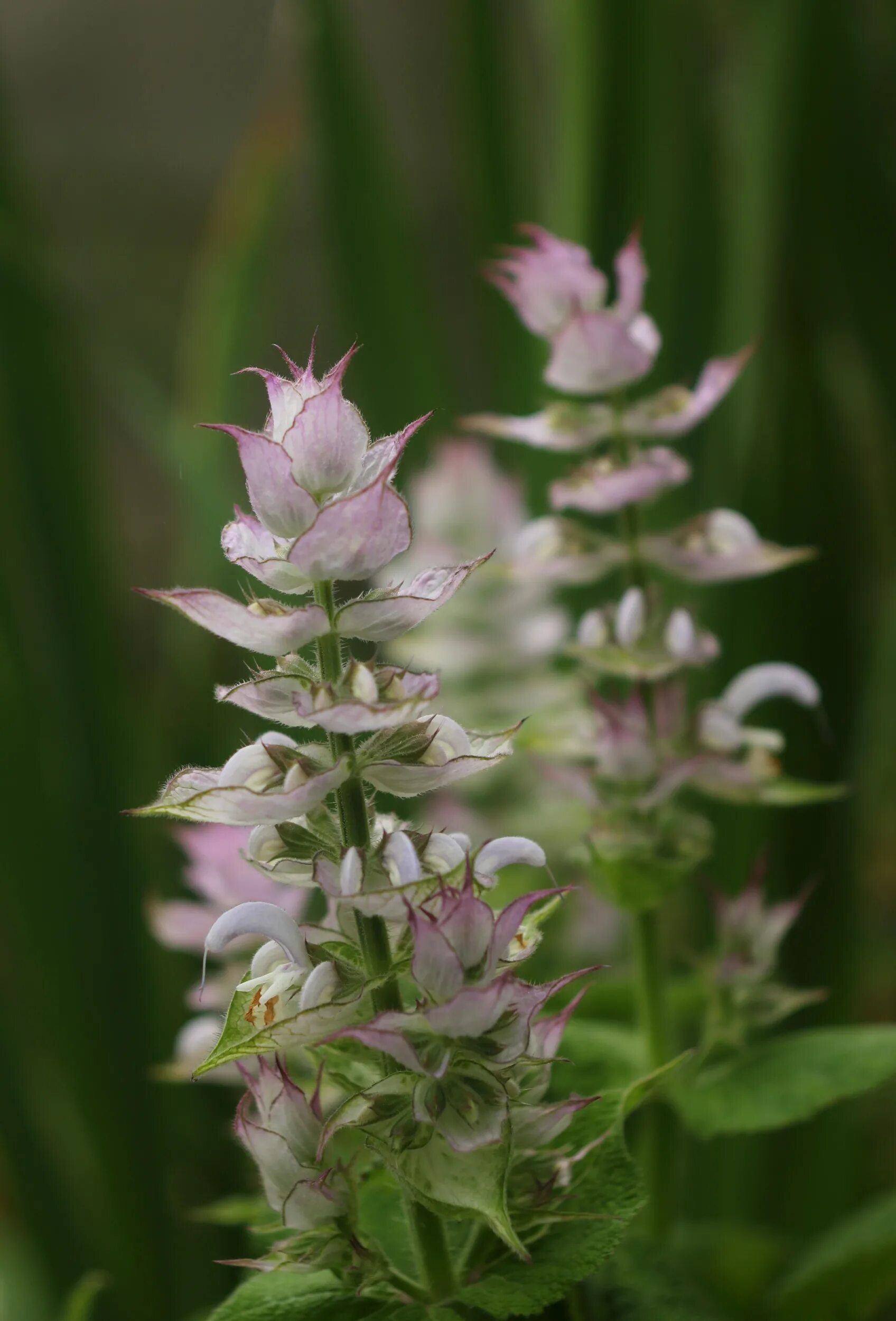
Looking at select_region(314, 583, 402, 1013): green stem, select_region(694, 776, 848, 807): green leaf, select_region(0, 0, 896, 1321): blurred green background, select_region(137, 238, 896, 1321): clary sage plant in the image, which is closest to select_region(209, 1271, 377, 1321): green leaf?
select_region(137, 238, 896, 1321): clary sage plant

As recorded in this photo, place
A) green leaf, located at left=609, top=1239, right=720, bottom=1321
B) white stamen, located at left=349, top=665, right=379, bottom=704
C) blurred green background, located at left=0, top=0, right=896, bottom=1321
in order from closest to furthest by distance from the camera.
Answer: white stamen, located at left=349, top=665, right=379, bottom=704 < green leaf, located at left=609, top=1239, right=720, bottom=1321 < blurred green background, located at left=0, top=0, right=896, bottom=1321

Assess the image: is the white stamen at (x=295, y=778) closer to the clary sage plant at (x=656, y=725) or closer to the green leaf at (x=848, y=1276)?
the clary sage plant at (x=656, y=725)

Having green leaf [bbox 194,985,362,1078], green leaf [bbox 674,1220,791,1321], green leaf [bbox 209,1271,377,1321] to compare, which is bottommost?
green leaf [bbox 674,1220,791,1321]

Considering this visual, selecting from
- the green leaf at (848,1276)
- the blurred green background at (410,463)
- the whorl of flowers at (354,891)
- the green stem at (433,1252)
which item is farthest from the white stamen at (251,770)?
the blurred green background at (410,463)

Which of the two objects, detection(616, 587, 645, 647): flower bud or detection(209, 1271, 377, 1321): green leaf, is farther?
detection(616, 587, 645, 647): flower bud

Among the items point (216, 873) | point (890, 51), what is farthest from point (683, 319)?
point (216, 873)

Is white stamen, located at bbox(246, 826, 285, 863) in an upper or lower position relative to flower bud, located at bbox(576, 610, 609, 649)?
lower

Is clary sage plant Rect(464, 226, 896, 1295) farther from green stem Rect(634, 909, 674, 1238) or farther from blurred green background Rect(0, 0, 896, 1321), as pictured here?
blurred green background Rect(0, 0, 896, 1321)

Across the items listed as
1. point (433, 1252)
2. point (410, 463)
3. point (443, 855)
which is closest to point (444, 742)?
point (443, 855)
